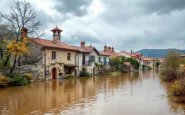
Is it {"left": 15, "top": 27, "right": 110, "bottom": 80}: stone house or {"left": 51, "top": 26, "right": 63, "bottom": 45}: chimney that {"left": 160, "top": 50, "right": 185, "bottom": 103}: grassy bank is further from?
{"left": 51, "top": 26, "right": 63, "bottom": 45}: chimney

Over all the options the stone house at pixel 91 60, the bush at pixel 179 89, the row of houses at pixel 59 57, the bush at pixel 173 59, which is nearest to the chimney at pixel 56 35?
the row of houses at pixel 59 57

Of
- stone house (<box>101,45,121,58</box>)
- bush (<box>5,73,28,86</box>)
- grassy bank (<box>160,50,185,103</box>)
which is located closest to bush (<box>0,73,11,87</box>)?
bush (<box>5,73,28,86</box>)

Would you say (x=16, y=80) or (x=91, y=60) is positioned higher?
(x=91, y=60)

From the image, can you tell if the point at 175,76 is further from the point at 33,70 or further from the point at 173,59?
the point at 33,70

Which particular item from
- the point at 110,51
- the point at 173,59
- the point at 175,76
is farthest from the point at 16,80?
the point at 110,51

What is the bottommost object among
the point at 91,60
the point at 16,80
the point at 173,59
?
the point at 16,80

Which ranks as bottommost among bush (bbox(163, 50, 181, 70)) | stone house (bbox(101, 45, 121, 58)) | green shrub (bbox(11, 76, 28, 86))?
green shrub (bbox(11, 76, 28, 86))

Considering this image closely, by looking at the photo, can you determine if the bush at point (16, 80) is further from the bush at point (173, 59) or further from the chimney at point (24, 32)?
the bush at point (173, 59)

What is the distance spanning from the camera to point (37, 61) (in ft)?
93.9

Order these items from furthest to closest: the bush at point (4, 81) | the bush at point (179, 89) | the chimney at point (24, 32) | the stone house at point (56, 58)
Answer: the stone house at point (56, 58) < the chimney at point (24, 32) < the bush at point (4, 81) < the bush at point (179, 89)

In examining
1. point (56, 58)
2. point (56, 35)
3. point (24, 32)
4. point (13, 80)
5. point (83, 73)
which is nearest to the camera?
point (13, 80)

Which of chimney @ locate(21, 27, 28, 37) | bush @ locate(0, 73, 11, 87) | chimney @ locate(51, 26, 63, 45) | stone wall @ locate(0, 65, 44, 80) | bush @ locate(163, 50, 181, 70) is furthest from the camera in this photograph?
chimney @ locate(51, 26, 63, 45)

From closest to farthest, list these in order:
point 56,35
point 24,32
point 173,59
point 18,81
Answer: point 18,81
point 24,32
point 173,59
point 56,35

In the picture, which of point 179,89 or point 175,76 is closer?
point 179,89
